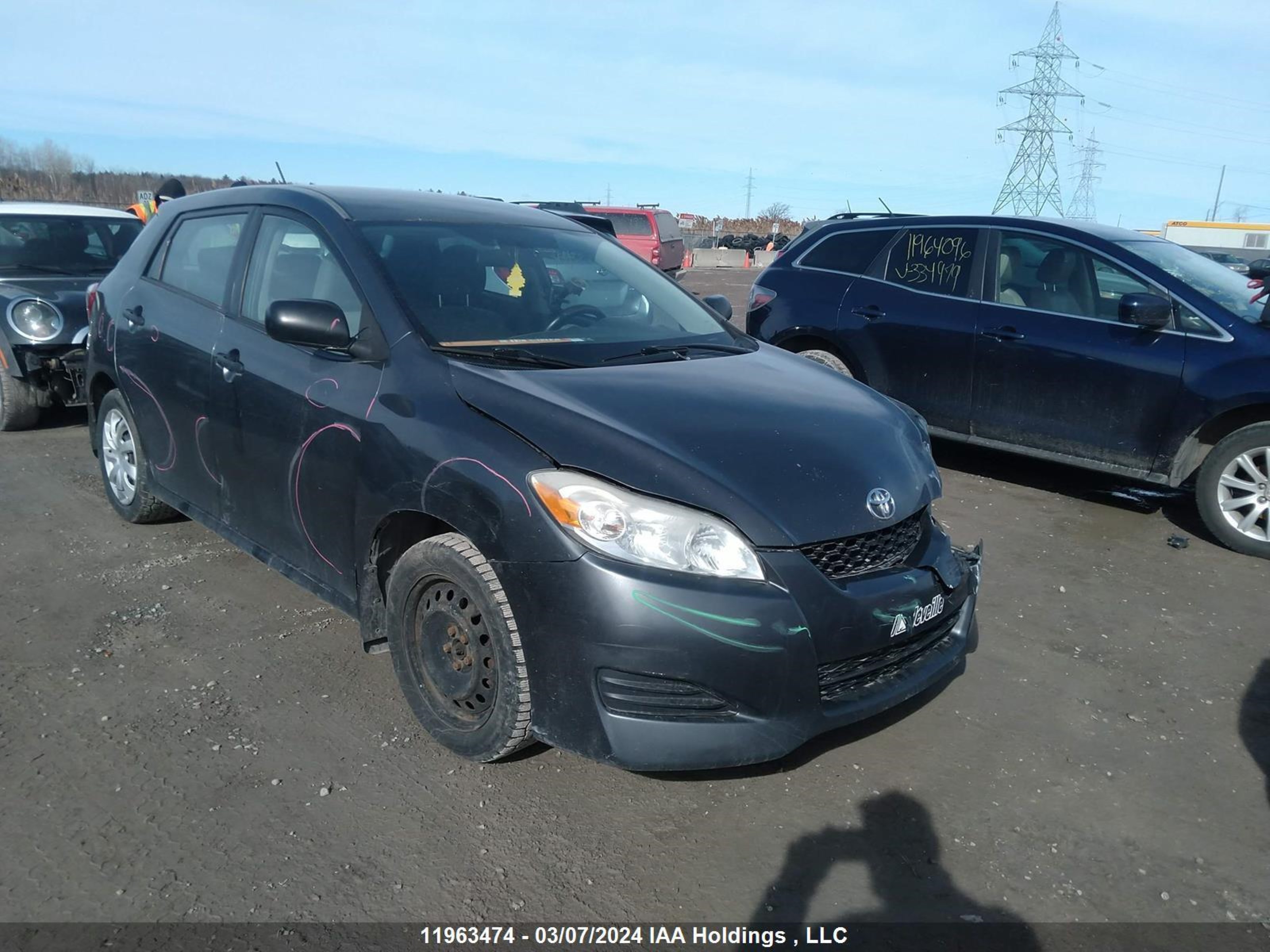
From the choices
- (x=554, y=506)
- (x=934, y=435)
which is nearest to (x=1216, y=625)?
(x=934, y=435)

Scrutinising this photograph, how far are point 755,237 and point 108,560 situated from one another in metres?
49.1

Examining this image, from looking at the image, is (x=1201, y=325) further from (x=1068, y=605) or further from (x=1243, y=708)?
(x=1243, y=708)

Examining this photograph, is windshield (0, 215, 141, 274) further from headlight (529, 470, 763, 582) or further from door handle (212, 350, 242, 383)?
headlight (529, 470, 763, 582)

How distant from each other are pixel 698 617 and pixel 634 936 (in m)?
0.82

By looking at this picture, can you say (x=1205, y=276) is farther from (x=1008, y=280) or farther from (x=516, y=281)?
(x=516, y=281)

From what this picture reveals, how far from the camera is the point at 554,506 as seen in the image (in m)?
2.74

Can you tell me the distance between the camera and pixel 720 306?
4.84 m

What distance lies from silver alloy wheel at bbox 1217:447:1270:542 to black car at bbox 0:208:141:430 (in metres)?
7.63

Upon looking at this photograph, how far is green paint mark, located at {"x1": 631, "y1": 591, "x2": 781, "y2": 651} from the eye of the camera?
2631 mm

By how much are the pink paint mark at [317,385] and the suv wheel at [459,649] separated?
27.2 inches

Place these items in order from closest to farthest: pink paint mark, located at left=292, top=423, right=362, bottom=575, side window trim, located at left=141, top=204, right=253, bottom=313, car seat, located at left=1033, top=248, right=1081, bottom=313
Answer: pink paint mark, located at left=292, top=423, right=362, bottom=575
side window trim, located at left=141, top=204, right=253, bottom=313
car seat, located at left=1033, top=248, right=1081, bottom=313

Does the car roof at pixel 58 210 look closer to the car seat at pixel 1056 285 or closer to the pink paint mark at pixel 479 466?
the pink paint mark at pixel 479 466

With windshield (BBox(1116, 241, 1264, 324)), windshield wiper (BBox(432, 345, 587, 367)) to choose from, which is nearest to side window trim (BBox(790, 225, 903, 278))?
windshield (BBox(1116, 241, 1264, 324))

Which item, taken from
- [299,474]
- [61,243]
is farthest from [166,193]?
[299,474]
